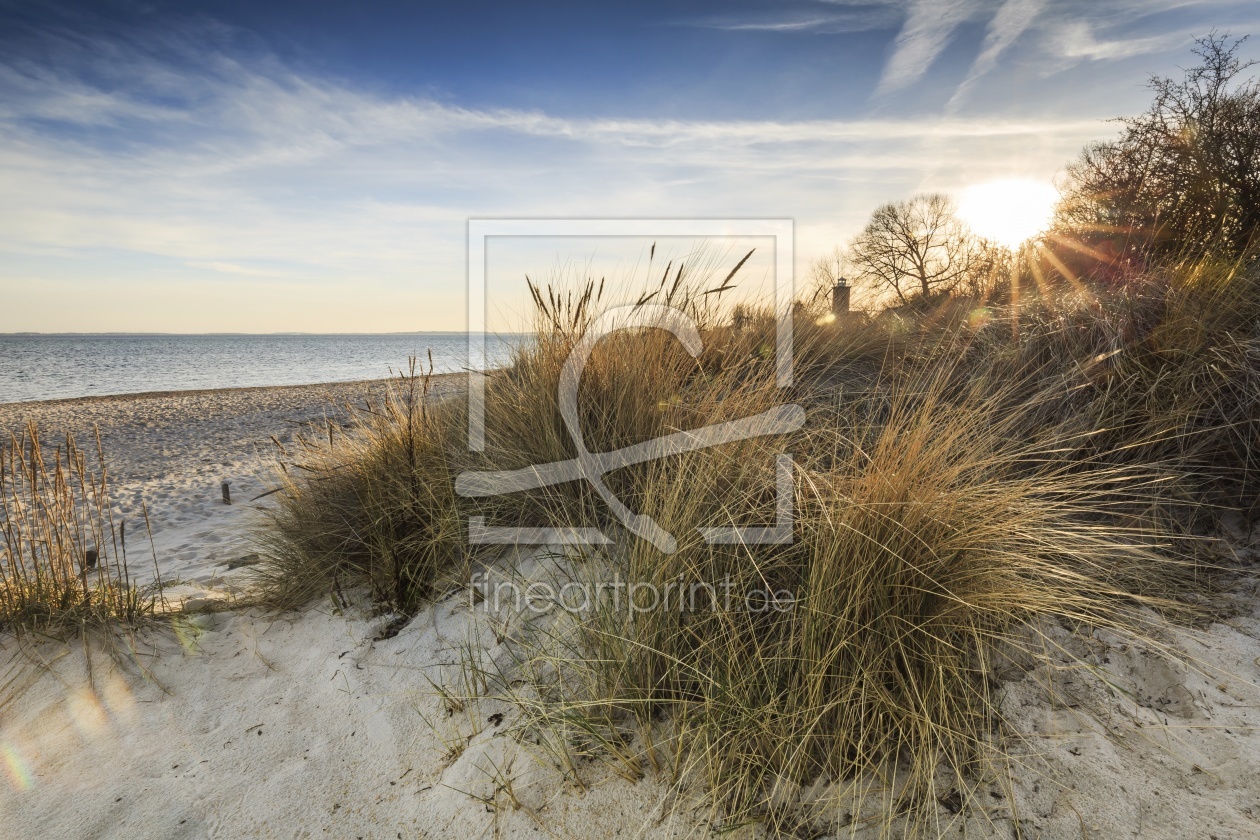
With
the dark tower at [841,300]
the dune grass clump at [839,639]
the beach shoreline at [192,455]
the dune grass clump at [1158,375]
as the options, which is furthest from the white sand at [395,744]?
the dark tower at [841,300]

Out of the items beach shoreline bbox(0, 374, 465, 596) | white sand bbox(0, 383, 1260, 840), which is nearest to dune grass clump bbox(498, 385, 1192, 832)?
white sand bbox(0, 383, 1260, 840)

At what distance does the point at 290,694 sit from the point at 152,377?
30.9 meters

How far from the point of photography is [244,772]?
85.4 inches

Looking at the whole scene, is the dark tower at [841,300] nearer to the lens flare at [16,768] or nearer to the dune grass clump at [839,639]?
the dune grass clump at [839,639]

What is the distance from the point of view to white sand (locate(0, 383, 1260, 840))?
1.55 m

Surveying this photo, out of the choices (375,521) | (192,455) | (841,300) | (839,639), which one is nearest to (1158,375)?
(839,639)

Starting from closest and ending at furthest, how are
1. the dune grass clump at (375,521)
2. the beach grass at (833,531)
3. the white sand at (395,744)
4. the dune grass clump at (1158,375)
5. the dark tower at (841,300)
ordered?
the white sand at (395,744) → the beach grass at (833,531) → the dune grass clump at (1158,375) → the dune grass clump at (375,521) → the dark tower at (841,300)

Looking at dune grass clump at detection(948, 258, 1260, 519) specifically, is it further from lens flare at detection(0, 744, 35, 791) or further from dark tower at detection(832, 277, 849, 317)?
lens flare at detection(0, 744, 35, 791)

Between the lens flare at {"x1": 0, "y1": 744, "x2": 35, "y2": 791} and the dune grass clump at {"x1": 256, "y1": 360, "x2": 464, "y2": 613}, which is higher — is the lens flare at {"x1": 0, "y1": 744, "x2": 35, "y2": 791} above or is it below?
below

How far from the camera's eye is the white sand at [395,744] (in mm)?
1555

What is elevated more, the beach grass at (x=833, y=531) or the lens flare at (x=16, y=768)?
the beach grass at (x=833, y=531)

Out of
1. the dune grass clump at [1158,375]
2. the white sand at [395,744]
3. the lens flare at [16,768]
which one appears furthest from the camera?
the dune grass clump at [1158,375]

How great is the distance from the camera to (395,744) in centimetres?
219

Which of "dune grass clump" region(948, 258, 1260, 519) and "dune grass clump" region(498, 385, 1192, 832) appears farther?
"dune grass clump" region(948, 258, 1260, 519)
